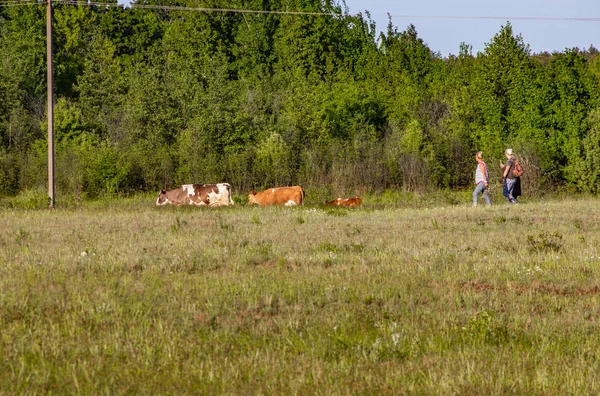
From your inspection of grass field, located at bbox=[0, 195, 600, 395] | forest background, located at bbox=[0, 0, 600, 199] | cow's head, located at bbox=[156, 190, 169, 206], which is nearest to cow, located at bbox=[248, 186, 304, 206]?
cow's head, located at bbox=[156, 190, 169, 206]

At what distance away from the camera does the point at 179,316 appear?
852 centimetres

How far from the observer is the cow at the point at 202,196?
91.1ft

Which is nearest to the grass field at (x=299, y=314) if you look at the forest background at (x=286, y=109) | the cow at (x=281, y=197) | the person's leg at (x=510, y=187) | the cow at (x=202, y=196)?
the person's leg at (x=510, y=187)

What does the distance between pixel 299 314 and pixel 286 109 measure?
43635mm

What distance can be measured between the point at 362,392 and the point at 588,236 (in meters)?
11.1

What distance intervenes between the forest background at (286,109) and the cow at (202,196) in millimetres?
5213

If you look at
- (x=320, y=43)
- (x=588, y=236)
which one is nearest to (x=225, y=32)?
(x=320, y=43)

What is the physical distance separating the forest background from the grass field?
1853cm

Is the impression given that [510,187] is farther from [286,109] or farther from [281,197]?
[286,109]

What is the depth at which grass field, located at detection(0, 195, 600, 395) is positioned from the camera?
6.57 metres

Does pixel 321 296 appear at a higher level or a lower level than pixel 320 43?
lower

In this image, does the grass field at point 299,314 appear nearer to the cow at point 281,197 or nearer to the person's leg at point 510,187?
the person's leg at point 510,187

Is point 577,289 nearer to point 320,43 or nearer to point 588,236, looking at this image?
point 588,236

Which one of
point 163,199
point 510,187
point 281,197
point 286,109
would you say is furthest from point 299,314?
point 286,109
